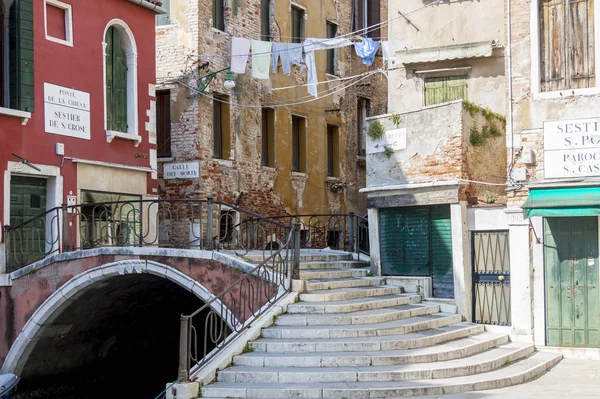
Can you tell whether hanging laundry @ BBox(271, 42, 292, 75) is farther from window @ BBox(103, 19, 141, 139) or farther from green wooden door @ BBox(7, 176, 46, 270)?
green wooden door @ BBox(7, 176, 46, 270)

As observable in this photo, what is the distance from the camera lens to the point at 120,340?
731 inches

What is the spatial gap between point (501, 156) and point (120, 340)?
28.5 ft

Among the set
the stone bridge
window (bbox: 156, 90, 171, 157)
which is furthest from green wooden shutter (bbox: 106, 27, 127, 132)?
the stone bridge

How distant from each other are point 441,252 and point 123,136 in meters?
6.53

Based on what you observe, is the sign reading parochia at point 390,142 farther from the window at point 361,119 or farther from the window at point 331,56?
the window at point 361,119

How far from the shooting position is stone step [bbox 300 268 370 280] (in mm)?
13973

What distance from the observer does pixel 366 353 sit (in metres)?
11.6

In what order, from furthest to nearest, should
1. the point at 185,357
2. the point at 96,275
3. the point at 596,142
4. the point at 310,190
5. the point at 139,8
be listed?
1. the point at 310,190
2. the point at 139,8
3. the point at 96,275
4. the point at 596,142
5. the point at 185,357

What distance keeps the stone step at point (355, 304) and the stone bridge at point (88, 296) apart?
3.50 ft

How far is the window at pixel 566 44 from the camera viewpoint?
44.8 feet

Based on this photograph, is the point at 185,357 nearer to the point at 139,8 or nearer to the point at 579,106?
the point at 579,106

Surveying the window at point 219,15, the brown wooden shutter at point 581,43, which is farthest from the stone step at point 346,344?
the window at point 219,15

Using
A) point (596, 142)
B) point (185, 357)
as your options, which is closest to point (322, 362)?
point (185, 357)

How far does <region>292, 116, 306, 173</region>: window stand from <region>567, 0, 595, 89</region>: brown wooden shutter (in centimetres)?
1051
